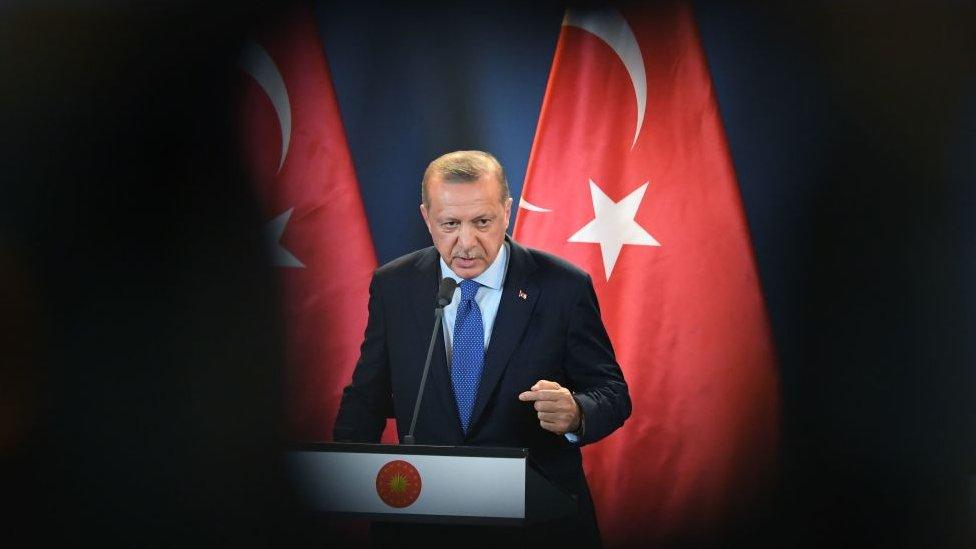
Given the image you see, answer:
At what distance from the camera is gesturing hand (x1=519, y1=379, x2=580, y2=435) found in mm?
1841

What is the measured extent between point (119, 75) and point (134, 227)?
59cm

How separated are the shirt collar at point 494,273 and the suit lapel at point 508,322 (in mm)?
37

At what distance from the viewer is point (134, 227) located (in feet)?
11.6

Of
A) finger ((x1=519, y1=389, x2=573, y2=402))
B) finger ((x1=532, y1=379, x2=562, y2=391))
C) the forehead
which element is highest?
the forehead

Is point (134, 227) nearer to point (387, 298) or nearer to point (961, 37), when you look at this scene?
point (387, 298)

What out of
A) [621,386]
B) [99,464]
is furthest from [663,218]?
[99,464]

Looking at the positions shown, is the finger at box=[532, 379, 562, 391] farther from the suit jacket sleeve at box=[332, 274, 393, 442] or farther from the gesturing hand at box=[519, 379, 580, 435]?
the suit jacket sleeve at box=[332, 274, 393, 442]

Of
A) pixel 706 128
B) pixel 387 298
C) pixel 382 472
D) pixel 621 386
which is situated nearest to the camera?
pixel 382 472

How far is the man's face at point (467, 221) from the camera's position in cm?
225

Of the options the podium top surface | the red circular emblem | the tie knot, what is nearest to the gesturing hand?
the podium top surface

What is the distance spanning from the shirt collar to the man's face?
0.02m

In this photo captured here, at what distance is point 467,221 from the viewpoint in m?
2.25

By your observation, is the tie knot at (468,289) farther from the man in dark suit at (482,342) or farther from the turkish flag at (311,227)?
the turkish flag at (311,227)

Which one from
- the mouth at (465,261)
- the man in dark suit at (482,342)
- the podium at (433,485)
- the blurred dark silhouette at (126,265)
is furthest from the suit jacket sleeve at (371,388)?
the blurred dark silhouette at (126,265)
